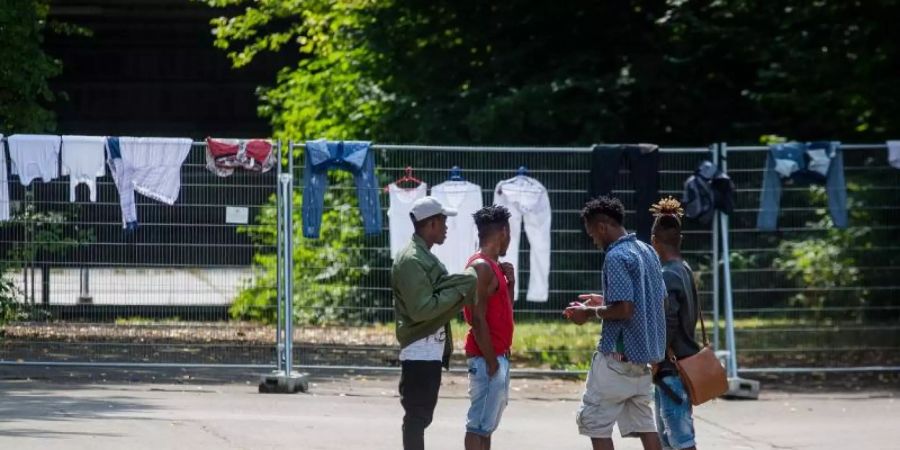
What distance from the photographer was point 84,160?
13078 mm

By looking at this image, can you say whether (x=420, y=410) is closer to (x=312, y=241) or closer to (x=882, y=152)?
(x=312, y=241)

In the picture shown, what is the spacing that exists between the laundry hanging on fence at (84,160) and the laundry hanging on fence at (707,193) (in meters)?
5.60

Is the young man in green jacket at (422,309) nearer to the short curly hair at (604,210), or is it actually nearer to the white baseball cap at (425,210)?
the white baseball cap at (425,210)

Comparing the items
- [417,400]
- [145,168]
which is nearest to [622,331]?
[417,400]

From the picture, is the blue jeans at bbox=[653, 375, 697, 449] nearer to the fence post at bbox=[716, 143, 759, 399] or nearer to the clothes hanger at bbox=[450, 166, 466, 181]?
the fence post at bbox=[716, 143, 759, 399]

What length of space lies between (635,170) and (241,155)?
3.86 m

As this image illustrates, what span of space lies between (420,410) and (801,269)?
861cm

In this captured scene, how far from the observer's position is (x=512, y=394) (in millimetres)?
13562

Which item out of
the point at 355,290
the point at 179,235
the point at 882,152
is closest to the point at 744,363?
the point at 882,152

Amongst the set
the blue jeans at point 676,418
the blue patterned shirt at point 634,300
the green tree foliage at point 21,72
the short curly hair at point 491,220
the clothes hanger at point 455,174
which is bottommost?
the blue jeans at point 676,418

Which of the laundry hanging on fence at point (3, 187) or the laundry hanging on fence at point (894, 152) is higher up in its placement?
the laundry hanging on fence at point (894, 152)

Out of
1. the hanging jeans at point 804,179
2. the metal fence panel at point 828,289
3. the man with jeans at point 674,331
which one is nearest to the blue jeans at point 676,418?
the man with jeans at point 674,331

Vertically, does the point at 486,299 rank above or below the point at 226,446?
above

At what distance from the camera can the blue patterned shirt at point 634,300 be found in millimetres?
7988
